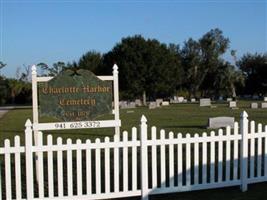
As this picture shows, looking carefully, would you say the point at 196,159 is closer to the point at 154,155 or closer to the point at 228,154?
the point at 228,154

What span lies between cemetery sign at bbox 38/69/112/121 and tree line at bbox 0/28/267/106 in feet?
196

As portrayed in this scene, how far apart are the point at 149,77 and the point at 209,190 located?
67.6m

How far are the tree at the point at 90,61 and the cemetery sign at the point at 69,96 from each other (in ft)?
251

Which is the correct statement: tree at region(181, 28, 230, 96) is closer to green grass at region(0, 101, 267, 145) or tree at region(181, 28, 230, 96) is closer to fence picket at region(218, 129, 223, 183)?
green grass at region(0, 101, 267, 145)

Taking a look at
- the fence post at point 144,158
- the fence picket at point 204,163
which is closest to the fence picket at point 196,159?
the fence picket at point 204,163

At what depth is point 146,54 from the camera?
253 ft

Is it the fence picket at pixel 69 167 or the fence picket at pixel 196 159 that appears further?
the fence picket at pixel 196 159

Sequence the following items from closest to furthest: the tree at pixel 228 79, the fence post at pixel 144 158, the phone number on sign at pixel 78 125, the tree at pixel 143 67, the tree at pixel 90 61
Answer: the fence post at pixel 144 158 → the phone number on sign at pixel 78 125 → the tree at pixel 143 67 → the tree at pixel 90 61 → the tree at pixel 228 79

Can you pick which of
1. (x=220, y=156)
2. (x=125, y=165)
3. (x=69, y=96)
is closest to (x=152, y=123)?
(x=69, y=96)

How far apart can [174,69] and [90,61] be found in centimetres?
1752

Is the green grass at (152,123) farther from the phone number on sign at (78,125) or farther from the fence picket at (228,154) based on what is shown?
the fence picket at (228,154)

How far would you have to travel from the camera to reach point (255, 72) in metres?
107

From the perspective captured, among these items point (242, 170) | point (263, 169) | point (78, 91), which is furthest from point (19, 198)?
point (263, 169)

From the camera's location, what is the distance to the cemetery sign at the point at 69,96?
9.10 metres
